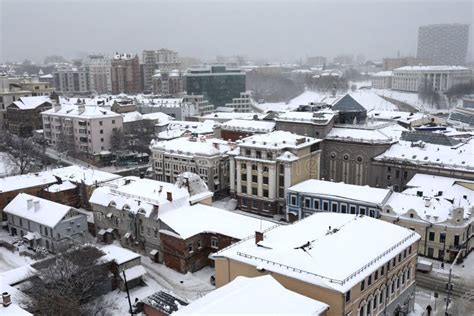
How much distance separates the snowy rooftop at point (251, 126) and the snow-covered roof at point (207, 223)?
2948 cm

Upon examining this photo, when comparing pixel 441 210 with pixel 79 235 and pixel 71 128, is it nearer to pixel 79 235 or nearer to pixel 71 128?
pixel 79 235

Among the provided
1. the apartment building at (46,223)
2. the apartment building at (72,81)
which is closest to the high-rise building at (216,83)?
the apartment building at (72,81)

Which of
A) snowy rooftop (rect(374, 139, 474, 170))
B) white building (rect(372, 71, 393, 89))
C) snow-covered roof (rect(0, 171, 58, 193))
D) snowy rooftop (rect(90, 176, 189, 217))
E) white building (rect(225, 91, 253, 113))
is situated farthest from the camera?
white building (rect(372, 71, 393, 89))

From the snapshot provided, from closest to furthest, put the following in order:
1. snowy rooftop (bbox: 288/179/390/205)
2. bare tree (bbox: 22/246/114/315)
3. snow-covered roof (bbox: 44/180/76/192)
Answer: bare tree (bbox: 22/246/114/315), snowy rooftop (bbox: 288/179/390/205), snow-covered roof (bbox: 44/180/76/192)

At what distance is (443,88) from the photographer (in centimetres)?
16675

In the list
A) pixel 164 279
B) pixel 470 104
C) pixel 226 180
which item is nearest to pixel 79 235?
pixel 164 279

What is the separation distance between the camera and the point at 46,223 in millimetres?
45062

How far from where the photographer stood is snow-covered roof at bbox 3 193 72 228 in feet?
149

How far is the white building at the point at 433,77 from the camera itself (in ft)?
541

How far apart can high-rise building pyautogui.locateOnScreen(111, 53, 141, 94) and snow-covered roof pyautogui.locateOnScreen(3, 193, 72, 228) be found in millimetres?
133070

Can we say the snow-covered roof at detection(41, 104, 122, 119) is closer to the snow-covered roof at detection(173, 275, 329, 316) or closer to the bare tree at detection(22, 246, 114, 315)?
the bare tree at detection(22, 246, 114, 315)

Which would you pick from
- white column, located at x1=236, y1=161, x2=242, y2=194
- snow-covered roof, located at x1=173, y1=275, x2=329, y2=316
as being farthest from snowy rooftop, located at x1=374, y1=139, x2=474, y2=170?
snow-covered roof, located at x1=173, y1=275, x2=329, y2=316

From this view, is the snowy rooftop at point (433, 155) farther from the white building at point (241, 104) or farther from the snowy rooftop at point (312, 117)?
the white building at point (241, 104)

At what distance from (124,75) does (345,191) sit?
14496cm
